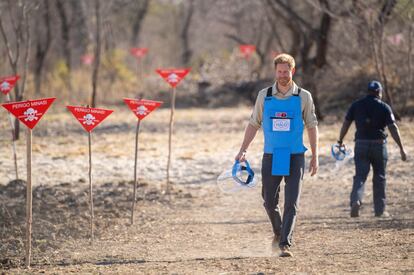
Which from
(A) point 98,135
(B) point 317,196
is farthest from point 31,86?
(B) point 317,196

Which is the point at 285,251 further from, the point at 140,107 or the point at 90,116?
the point at 140,107

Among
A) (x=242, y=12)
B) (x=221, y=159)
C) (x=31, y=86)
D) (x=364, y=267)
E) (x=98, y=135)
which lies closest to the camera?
(x=364, y=267)

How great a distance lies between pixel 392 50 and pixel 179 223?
445 inches

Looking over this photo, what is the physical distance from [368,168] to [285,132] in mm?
3188

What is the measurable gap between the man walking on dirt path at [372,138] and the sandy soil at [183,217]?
11.4 inches

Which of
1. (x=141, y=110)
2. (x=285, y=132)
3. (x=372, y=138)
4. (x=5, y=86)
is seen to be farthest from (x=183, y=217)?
(x=5, y=86)

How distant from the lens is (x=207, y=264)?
745 cm

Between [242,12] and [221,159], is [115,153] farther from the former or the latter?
[242,12]

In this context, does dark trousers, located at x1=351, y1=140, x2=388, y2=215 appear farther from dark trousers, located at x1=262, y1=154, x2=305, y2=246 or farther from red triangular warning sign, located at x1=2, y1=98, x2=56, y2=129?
red triangular warning sign, located at x1=2, y1=98, x2=56, y2=129

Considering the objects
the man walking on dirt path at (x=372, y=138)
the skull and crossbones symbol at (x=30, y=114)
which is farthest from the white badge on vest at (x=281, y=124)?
the man walking on dirt path at (x=372, y=138)

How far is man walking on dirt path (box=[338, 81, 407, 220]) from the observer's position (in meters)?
10.0

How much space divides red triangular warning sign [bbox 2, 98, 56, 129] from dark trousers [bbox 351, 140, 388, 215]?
3.97 m

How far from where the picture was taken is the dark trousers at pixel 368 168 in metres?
10.2

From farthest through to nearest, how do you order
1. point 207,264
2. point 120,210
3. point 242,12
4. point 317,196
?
point 242,12 < point 317,196 < point 120,210 < point 207,264
